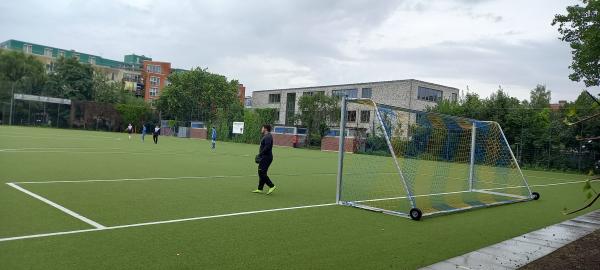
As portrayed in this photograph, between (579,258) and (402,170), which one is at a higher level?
(402,170)

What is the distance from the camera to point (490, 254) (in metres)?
6.45

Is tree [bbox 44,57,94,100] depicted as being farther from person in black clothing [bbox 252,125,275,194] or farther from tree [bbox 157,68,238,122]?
person in black clothing [bbox 252,125,275,194]

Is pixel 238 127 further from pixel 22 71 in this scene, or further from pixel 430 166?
pixel 22 71

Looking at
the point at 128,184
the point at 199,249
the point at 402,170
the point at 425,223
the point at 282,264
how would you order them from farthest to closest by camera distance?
1. the point at 128,184
2. the point at 402,170
3. the point at 425,223
4. the point at 199,249
5. the point at 282,264

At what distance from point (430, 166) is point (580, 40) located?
14939 mm

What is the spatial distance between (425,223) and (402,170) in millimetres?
1635

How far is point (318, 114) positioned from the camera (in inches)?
1984

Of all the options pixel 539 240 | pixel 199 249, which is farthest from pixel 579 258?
pixel 199 249

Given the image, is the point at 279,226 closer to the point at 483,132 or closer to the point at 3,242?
the point at 3,242

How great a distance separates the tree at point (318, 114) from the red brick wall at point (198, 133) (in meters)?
15.7

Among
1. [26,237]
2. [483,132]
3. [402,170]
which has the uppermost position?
[483,132]

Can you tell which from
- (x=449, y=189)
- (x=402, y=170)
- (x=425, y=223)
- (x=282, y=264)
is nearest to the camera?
(x=282, y=264)

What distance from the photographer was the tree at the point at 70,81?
74.3 metres

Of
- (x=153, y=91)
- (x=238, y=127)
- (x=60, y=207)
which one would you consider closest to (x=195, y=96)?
(x=238, y=127)
